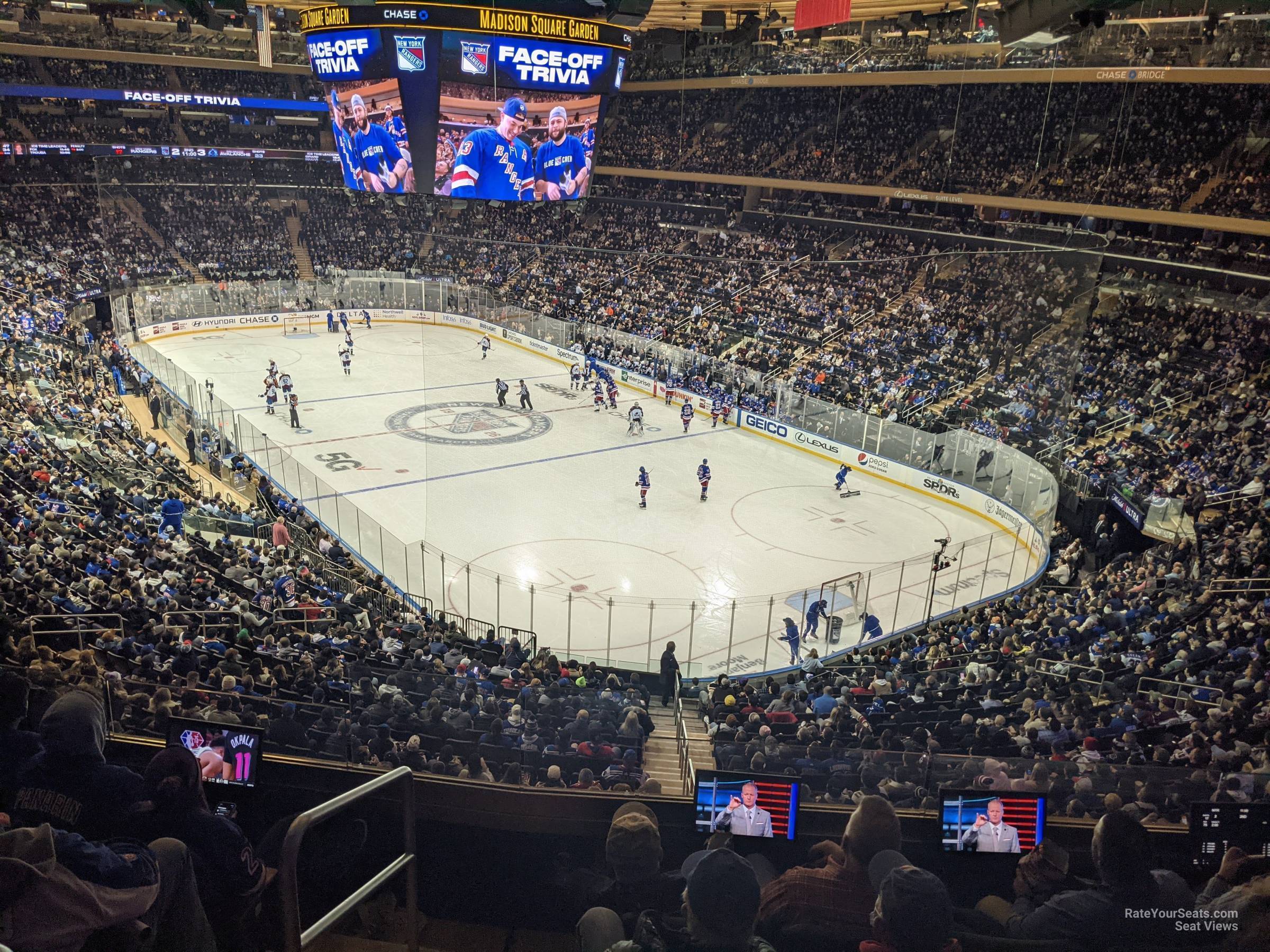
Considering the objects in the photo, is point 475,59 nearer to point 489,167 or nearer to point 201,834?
point 489,167

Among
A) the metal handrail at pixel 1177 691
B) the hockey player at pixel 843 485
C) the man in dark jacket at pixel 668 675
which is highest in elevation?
the metal handrail at pixel 1177 691

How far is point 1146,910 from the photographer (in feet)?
14.8

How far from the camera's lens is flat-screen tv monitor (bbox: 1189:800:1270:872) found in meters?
6.07

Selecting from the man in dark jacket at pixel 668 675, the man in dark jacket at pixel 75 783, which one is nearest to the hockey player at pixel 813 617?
the man in dark jacket at pixel 668 675

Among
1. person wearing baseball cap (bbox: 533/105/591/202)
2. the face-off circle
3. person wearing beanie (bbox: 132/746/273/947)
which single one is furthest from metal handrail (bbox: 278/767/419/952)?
person wearing baseball cap (bbox: 533/105/591/202)

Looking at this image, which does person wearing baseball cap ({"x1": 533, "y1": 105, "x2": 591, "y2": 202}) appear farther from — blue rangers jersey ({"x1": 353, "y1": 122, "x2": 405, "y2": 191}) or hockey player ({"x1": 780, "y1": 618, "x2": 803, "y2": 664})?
hockey player ({"x1": 780, "y1": 618, "x2": 803, "y2": 664})

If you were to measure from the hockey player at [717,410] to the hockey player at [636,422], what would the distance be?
261cm

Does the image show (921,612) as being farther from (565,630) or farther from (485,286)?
(485,286)

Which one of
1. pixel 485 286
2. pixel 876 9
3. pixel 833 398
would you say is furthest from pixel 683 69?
pixel 833 398

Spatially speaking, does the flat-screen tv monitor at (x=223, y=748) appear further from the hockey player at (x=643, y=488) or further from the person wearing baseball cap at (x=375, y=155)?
the person wearing baseball cap at (x=375, y=155)

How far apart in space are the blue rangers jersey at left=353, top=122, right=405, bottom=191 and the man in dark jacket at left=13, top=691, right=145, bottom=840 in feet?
97.2

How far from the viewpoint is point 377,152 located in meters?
32.1

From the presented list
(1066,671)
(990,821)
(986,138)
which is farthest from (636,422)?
(990,821)

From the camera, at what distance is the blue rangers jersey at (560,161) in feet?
105
